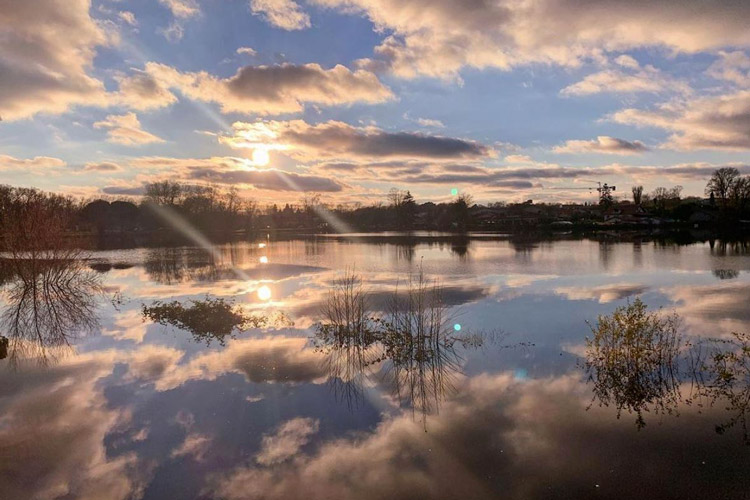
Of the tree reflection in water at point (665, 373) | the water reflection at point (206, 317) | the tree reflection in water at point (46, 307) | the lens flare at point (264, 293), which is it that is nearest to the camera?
the tree reflection in water at point (665, 373)

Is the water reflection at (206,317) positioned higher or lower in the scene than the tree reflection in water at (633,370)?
higher

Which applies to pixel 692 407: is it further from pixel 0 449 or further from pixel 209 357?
pixel 0 449

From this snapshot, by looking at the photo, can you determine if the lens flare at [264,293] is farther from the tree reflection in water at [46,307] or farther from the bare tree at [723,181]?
the bare tree at [723,181]

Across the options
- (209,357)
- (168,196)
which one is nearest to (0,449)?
(209,357)

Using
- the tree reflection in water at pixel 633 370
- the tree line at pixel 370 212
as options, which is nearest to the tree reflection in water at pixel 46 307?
the tree reflection in water at pixel 633 370

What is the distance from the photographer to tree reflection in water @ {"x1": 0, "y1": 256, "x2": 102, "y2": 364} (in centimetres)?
1745

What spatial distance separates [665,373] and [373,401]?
8101 mm

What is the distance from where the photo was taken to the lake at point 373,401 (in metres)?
8.21

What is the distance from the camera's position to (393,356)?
1521 cm

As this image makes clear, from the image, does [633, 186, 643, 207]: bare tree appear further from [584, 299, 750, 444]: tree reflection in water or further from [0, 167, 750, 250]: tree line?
[584, 299, 750, 444]: tree reflection in water

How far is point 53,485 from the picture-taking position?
8039mm

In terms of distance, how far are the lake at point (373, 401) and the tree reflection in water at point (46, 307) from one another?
7.4 inches

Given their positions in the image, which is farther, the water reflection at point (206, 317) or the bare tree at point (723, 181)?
the bare tree at point (723, 181)

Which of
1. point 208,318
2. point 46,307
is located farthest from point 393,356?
point 46,307
